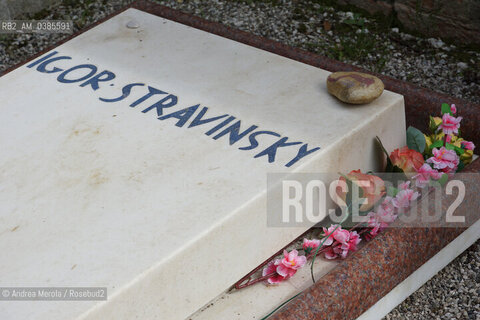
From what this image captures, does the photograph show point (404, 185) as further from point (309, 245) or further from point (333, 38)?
point (333, 38)

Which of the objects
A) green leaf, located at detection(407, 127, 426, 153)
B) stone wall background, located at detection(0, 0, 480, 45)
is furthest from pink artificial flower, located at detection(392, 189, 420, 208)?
stone wall background, located at detection(0, 0, 480, 45)

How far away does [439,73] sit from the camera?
13.3 feet

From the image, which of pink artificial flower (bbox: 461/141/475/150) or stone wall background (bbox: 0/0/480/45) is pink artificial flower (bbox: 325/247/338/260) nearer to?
pink artificial flower (bbox: 461/141/475/150)

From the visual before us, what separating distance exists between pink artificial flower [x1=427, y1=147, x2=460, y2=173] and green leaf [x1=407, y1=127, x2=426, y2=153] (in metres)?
0.08

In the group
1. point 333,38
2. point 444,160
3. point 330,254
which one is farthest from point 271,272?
point 333,38

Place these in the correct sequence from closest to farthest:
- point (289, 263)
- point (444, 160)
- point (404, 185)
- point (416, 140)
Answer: point (289, 263), point (404, 185), point (444, 160), point (416, 140)

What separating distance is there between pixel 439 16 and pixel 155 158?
7.76 ft

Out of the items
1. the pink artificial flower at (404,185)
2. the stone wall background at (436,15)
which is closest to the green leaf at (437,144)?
the pink artificial flower at (404,185)

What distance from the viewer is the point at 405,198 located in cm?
269

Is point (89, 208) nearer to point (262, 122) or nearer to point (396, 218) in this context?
point (262, 122)

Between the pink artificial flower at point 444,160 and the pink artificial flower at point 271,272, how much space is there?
2.52ft

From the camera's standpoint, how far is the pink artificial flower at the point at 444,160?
2.85 m

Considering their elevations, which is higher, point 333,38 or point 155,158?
point 155,158

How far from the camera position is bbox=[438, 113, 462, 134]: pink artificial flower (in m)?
2.99
